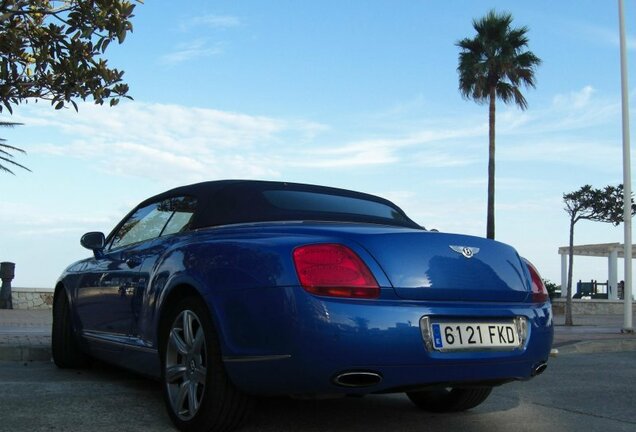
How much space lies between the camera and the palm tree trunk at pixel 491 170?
2530cm

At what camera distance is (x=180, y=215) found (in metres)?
4.54

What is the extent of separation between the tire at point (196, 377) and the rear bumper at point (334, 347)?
14cm

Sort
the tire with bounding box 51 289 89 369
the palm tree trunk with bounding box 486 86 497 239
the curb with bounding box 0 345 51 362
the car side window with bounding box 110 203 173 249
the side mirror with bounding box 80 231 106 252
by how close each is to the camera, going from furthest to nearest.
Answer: the palm tree trunk with bounding box 486 86 497 239
the curb with bounding box 0 345 51 362
the tire with bounding box 51 289 89 369
the side mirror with bounding box 80 231 106 252
the car side window with bounding box 110 203 173 249

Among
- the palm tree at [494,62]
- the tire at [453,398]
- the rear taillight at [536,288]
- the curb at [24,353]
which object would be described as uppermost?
the palm tree at [494,62]

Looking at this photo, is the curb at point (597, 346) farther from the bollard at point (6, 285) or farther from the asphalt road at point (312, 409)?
the bollard at point (6, 285)

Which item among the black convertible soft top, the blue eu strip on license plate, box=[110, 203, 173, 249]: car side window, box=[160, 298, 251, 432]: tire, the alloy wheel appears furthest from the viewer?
box=[110, 203, 173, 249]: car side window

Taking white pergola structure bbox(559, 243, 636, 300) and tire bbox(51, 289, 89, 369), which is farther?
white pergola structure bbox(559, 243, 636, 300)

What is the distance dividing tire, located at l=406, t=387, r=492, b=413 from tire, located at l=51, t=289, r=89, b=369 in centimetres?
289

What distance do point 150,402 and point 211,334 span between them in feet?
4.42

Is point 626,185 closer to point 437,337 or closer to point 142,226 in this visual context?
point 142,226

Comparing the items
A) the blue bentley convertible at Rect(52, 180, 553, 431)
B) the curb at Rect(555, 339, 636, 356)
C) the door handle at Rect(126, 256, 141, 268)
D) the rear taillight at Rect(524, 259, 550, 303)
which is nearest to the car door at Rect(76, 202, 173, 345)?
the door handle at Rect(126, 256, 141, 268)

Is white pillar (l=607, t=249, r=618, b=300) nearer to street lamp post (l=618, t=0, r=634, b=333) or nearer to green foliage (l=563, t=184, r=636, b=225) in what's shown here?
green foliage (l=563, t=184, r=636, b=225)

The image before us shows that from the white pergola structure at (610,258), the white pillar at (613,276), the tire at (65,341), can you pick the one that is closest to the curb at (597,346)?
the tire at (65,341)

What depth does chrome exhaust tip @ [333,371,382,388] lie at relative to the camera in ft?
10.3
